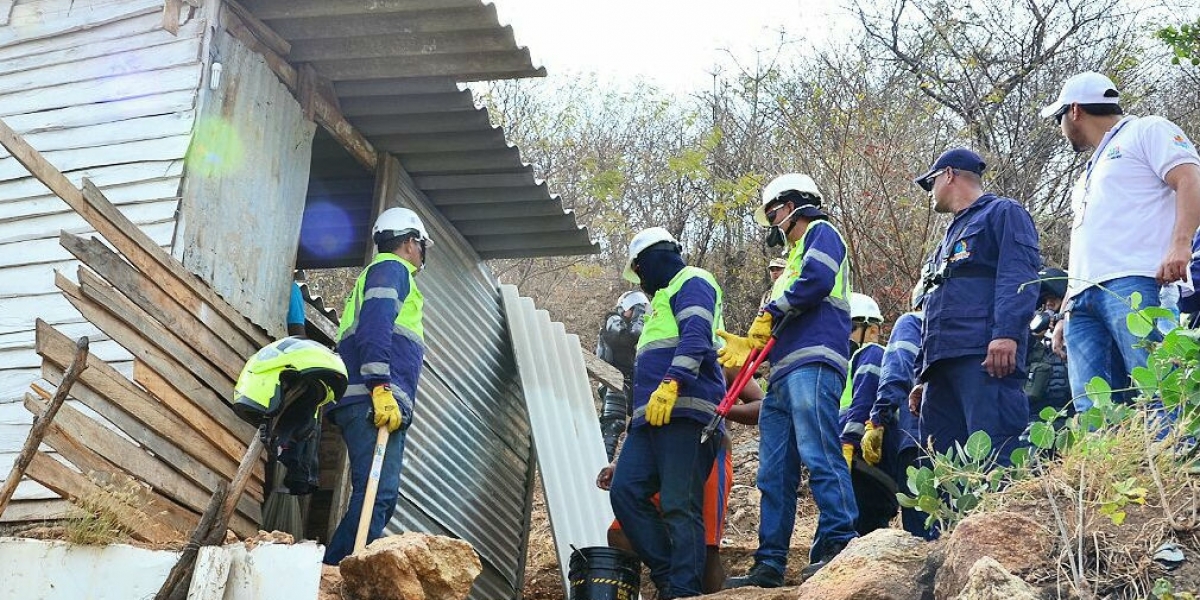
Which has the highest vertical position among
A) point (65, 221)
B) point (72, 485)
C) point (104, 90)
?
point (104, 90)

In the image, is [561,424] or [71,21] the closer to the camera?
[71,21]

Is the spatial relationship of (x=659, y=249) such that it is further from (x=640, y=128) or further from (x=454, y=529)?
(x=640, y=128)

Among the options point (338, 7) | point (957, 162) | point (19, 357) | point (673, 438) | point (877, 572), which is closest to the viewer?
point (877, 572)

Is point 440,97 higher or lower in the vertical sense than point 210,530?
higher

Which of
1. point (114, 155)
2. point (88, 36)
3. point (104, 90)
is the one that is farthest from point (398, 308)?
point (88, 36)

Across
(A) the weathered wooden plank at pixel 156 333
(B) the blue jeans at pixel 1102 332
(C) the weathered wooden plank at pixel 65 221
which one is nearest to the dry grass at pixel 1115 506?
(B) the blue jeans at pixel 1102 332

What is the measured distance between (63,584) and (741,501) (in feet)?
23.1

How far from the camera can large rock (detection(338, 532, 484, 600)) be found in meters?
5.16

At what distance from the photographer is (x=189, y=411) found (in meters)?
6.31

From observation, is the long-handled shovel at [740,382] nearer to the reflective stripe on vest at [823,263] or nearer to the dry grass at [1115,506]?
the reflective stripe on vest at [823,263]

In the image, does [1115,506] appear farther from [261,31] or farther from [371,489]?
[261,31]

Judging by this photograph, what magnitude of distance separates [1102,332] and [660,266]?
2.42 meters

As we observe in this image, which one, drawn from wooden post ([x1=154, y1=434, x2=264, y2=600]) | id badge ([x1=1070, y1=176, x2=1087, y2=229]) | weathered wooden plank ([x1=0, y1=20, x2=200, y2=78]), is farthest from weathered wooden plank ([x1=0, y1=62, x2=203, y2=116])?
id badge ([x1=1070, y1=176, x2=1087, y2=229])

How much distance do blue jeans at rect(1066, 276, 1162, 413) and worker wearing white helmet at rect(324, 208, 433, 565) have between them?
3279 mm
